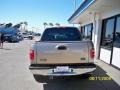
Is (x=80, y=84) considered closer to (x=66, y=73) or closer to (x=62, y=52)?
(x=66, y=73)

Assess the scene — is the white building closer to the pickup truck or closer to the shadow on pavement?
the shadow on pavement

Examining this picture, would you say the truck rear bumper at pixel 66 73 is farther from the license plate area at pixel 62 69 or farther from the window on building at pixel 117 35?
the window on building at pixel 117 35

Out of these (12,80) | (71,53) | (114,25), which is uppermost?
(114,25)

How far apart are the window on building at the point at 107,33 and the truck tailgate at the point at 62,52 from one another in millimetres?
5842

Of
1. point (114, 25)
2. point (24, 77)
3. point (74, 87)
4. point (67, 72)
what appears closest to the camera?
point (67, 72)

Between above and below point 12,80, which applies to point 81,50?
above

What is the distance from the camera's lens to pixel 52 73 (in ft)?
20.4

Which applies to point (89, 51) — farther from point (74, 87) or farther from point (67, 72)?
point (74, 87)

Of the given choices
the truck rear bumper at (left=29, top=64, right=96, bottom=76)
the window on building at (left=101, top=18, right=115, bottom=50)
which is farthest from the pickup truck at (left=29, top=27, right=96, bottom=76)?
the window on building at (left=101, top=18, right=115, bottom=50)

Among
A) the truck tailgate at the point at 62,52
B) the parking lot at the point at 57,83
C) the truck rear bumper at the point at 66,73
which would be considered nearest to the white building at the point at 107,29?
the parking lot at the point at 57,83

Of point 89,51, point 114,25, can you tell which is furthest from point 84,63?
point 114,25

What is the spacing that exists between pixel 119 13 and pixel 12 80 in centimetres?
603

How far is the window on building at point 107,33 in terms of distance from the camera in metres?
12.1

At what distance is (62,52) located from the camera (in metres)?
6.29
